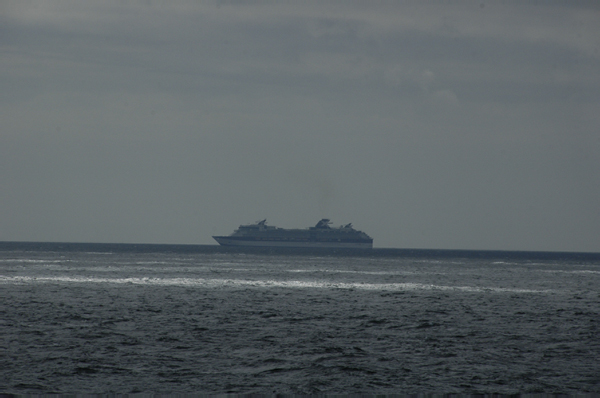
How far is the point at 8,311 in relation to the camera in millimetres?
30688

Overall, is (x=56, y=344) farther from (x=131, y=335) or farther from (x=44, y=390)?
(x=44, y=390)

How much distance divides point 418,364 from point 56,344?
12206mm

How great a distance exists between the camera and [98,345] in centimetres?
2225

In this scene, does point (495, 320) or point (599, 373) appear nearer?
point (599, 373)

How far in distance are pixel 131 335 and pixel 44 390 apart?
832cm

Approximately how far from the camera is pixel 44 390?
53.2 ft

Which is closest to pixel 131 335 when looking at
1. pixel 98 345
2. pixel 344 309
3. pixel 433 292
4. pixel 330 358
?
pixel 98 345

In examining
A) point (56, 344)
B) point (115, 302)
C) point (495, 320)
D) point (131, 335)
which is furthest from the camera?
point (115, 302)

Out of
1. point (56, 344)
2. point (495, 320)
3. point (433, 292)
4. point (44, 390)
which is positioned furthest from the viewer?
point (433, 292)

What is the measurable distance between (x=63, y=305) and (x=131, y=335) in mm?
10850

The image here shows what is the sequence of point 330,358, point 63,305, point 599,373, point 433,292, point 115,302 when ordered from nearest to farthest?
point 599,373, point 330,358, point 63,305, point 115,302, point 433,292

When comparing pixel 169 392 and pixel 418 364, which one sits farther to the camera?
pixel 418 364

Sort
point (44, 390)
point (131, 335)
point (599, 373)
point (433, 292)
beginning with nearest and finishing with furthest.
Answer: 1. point (44, 390)
2. point (599, 373)
3. point (131, 335)
4. point (433, 292)

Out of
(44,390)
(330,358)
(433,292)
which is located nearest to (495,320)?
(330,358)
